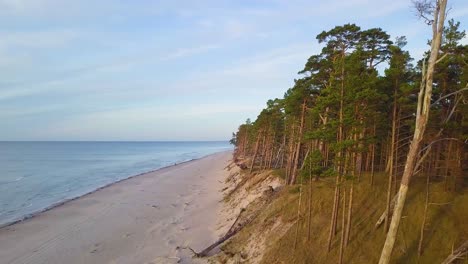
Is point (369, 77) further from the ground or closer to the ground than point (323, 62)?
closer to the ground

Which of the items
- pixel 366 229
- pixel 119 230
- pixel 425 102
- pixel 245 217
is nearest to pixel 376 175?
pixel 366 229

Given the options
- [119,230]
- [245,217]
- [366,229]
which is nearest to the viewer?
[366,229]

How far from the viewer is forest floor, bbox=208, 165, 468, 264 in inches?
705

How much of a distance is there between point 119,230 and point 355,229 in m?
21.1

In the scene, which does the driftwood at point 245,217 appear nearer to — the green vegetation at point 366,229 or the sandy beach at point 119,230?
the green vegetation at point 366,229

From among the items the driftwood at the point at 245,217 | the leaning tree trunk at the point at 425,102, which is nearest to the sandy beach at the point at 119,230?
the driftwood at the point at 245,217

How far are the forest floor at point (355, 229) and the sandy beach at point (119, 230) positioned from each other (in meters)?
4.25

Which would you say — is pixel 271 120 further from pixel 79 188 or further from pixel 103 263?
pixel 79 188

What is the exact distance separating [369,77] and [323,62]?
8.49m

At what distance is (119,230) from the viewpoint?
103ft

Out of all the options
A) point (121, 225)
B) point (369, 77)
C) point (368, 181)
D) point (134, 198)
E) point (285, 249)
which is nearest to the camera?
point (369, 77)

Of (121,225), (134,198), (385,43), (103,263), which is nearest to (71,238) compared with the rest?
(121,225)

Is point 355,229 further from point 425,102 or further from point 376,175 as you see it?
point 425,102

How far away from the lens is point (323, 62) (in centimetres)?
2655
